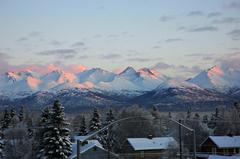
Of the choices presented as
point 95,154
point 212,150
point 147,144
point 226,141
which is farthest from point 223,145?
point 95,154

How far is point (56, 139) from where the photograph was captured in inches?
1921

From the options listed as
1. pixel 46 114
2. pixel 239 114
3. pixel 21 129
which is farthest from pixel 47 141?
pixel 239 114

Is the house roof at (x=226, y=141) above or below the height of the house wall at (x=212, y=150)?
above

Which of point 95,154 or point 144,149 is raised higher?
point 95,154

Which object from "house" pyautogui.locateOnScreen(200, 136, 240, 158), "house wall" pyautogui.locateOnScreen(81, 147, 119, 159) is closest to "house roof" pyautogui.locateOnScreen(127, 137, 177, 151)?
"house" pyautogui.locateOnScreen(200, 136, 240, 158)

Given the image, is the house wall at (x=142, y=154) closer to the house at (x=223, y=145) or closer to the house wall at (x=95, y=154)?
the house at (x=223, y=145)

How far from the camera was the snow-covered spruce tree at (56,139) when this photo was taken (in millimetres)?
48406

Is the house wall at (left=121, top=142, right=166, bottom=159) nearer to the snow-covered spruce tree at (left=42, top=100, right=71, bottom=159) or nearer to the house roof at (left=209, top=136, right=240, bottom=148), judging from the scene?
the house roof at (left=209, top=136, right=240, bottom=148)

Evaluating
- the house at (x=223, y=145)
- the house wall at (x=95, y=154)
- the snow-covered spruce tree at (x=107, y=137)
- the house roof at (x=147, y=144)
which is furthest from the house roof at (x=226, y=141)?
the snow-covered spruce tree at (x=107, y=137)

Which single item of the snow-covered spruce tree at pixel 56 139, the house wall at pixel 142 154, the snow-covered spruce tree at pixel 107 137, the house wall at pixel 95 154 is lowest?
the house wall at pixel 142 154

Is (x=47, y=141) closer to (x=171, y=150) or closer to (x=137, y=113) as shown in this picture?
(x=171, y=150)

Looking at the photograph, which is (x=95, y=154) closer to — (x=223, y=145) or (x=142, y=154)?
(x=142, y=154)

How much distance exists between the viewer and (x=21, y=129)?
9025 cm

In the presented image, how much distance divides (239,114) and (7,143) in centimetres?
5160
